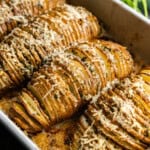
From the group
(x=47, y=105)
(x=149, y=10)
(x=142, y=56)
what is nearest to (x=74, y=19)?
(x=142, y=56)

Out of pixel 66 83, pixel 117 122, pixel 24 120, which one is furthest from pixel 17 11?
pixel 117 122

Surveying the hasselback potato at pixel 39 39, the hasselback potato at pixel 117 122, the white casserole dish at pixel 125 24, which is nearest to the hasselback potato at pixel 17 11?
the hasselback potato at pixel 39 39

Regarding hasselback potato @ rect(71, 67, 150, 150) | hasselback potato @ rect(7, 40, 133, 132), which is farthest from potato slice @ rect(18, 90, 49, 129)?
hasselback potato @ rect(71, 67, 150, 150)

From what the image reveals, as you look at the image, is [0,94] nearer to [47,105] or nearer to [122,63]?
[47,105]

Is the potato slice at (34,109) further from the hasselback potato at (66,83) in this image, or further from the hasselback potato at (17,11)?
the hasselback potato at (17,11)

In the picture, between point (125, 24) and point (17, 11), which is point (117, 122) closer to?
point (125, 24)
